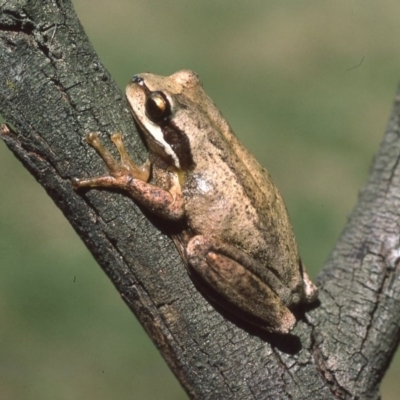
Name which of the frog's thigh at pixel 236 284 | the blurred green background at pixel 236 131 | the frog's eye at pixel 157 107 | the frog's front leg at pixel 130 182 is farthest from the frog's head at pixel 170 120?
the blurred green background at pixel 236 131

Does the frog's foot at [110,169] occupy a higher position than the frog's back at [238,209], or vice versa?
the frog's foot at [110,169]

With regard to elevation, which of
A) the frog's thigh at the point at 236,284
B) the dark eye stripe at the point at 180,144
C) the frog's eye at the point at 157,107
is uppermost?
the frog's eye at the point at 157,107

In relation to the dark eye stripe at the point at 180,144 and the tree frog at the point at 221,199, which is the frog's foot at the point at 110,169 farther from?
the dark eye stripe at the point at 180,144

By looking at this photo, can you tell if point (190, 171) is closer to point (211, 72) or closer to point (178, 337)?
point (178, 337)

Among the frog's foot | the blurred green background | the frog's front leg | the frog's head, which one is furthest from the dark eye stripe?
the blurred green background

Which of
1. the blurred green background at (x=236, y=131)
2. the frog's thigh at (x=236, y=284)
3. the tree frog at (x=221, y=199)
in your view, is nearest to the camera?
the frog's thigh at (x=236, y=284)

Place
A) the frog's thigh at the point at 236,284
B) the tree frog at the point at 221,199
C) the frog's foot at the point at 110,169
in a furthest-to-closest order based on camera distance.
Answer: the tree frog at the point at 221,199, the frog's thigh at the point at 236,284, the frog's foot at the point at 110,169

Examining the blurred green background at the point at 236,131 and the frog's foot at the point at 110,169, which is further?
the blurred green background at the point at 236,131

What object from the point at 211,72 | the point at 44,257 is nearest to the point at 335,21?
the point at 211,72

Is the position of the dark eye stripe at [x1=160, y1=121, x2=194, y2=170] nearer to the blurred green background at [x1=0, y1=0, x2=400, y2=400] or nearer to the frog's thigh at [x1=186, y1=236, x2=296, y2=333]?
the frog's thigh at [x1=186, y1=236, x2=296, y2=333]
